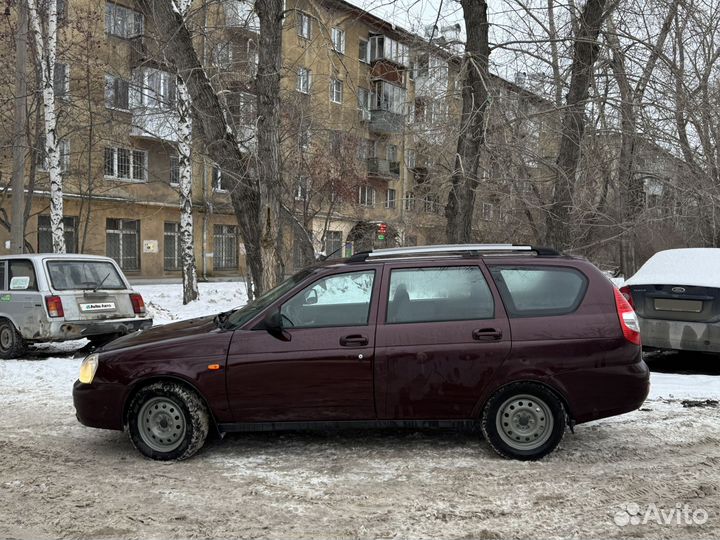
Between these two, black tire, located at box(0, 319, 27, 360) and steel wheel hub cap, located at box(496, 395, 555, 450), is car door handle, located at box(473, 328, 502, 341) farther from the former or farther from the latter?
black tire, located at box(0, 319, 27, 360)

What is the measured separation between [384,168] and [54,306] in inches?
1177

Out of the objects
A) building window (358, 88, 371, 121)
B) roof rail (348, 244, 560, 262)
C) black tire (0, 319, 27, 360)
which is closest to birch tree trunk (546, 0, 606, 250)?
building window (358, 88, 371, 121)

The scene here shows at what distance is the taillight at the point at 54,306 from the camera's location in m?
9.05

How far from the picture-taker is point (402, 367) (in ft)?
15.4

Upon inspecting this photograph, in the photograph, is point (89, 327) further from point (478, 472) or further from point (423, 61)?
point (423, 61)

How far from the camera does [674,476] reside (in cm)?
442

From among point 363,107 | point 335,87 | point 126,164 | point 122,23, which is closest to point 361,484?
point 363,107

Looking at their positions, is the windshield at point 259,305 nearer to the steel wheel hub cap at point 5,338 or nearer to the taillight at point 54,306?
the taillight at point 54,306

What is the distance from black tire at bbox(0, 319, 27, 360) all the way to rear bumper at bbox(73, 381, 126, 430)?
518cm

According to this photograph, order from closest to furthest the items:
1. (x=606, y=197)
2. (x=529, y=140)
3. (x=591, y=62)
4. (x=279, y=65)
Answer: (x=279, y=65) < (x=591, y=62) < (x=529, y=140) < (x=606, y=197)

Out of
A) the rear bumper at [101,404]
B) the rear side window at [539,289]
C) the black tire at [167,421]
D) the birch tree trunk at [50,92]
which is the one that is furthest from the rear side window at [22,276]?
the rear side window at [539,289]

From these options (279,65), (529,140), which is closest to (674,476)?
(279,65)

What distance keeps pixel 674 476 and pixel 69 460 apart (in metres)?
4.54

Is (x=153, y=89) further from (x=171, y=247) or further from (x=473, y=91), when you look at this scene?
(x=171, y=247)
